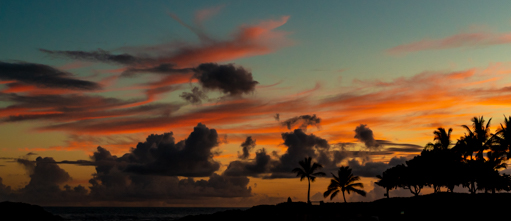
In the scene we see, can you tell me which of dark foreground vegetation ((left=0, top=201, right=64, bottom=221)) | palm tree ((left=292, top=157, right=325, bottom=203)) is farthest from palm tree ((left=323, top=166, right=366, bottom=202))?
dark foreground vegetation ((left=0, top=201, right=64, bottom=221))

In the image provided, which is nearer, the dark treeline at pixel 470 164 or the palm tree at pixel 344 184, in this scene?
the dark treeline at pixel 470 164

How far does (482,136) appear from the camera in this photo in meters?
64.6

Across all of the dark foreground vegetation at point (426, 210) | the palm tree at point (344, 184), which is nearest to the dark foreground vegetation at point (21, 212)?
the dark foreground vegetation at point (426, 210)

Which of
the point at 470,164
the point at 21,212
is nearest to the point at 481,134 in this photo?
the point at 470,164

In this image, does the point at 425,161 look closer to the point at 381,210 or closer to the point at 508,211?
the point at 381,210

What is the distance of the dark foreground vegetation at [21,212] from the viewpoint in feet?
205

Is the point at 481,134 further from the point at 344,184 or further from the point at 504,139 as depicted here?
the point at 344,184

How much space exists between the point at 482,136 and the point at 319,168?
33.7 metres

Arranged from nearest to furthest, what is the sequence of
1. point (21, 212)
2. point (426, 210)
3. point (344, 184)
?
point (426, 210) → point (21, 212) → point (344, 184)

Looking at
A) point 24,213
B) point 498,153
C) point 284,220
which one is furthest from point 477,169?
point 24,213

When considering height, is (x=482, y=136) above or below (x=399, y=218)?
above

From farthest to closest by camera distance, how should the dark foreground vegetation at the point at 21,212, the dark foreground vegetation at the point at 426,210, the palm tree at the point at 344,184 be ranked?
the palm tree at the point at 344,184 < the dark foreground vegetation at the point at 21,212 < the dark foreground vegetation at the point at 426,210

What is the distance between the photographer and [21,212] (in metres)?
63.9

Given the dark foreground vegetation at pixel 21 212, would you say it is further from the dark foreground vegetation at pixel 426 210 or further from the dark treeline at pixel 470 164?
the dark treeline at pixel 470 164
